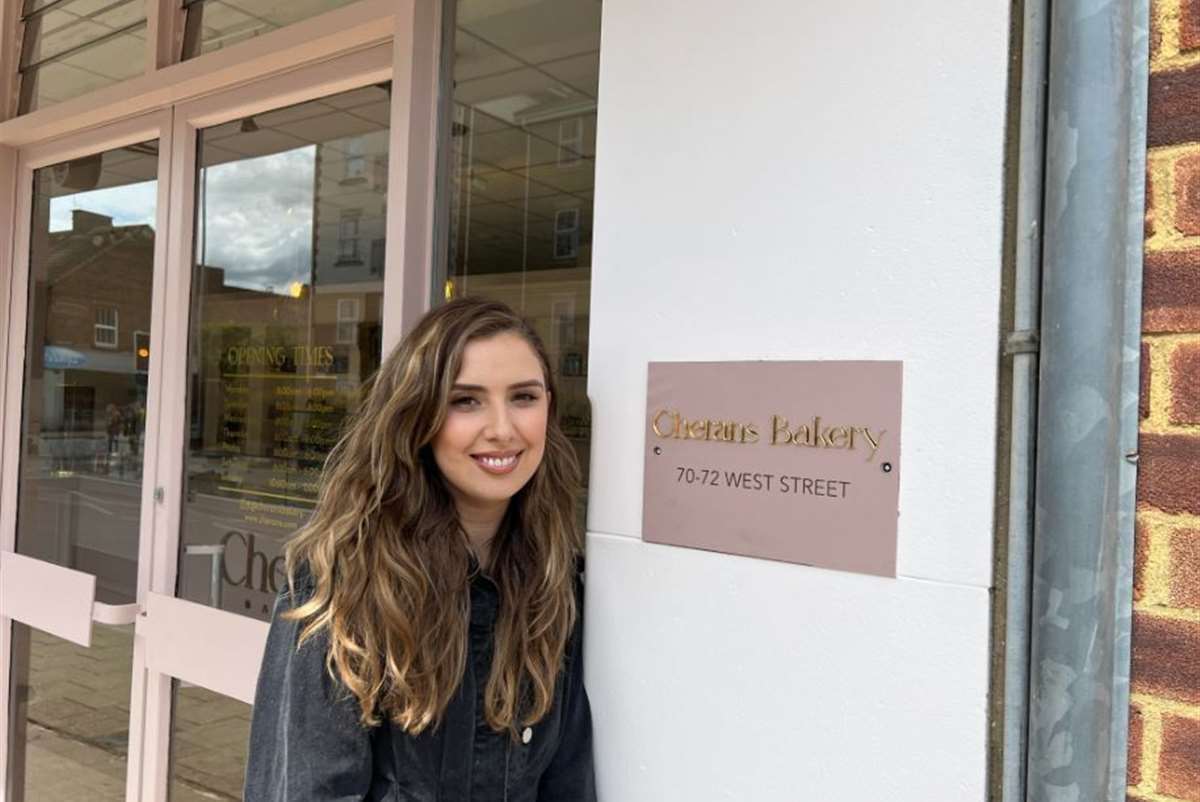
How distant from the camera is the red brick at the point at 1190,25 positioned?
3.34ft

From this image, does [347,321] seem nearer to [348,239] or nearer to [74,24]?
[348,239]

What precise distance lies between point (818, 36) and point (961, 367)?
1.68 ft

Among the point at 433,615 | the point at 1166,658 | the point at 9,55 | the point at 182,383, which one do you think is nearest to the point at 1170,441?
the point at 1166,658

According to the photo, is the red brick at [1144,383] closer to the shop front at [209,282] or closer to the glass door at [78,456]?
the shop front at [209,282]

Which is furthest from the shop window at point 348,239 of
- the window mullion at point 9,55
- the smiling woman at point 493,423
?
the window mullion at point 9,55

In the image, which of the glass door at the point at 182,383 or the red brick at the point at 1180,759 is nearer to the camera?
the red brick at the point at 1180,759

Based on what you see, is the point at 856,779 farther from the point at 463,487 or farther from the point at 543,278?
the point at 543,278

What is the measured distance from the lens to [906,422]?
1.20 metres

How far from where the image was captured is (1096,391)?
104cm

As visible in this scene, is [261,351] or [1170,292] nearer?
[1170,292]

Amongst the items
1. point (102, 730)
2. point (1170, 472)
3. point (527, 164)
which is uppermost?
point (527, 164)

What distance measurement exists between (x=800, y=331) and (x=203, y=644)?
7.95 ft

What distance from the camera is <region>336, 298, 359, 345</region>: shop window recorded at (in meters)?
2.78

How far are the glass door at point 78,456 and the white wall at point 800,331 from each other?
2.34 meters
